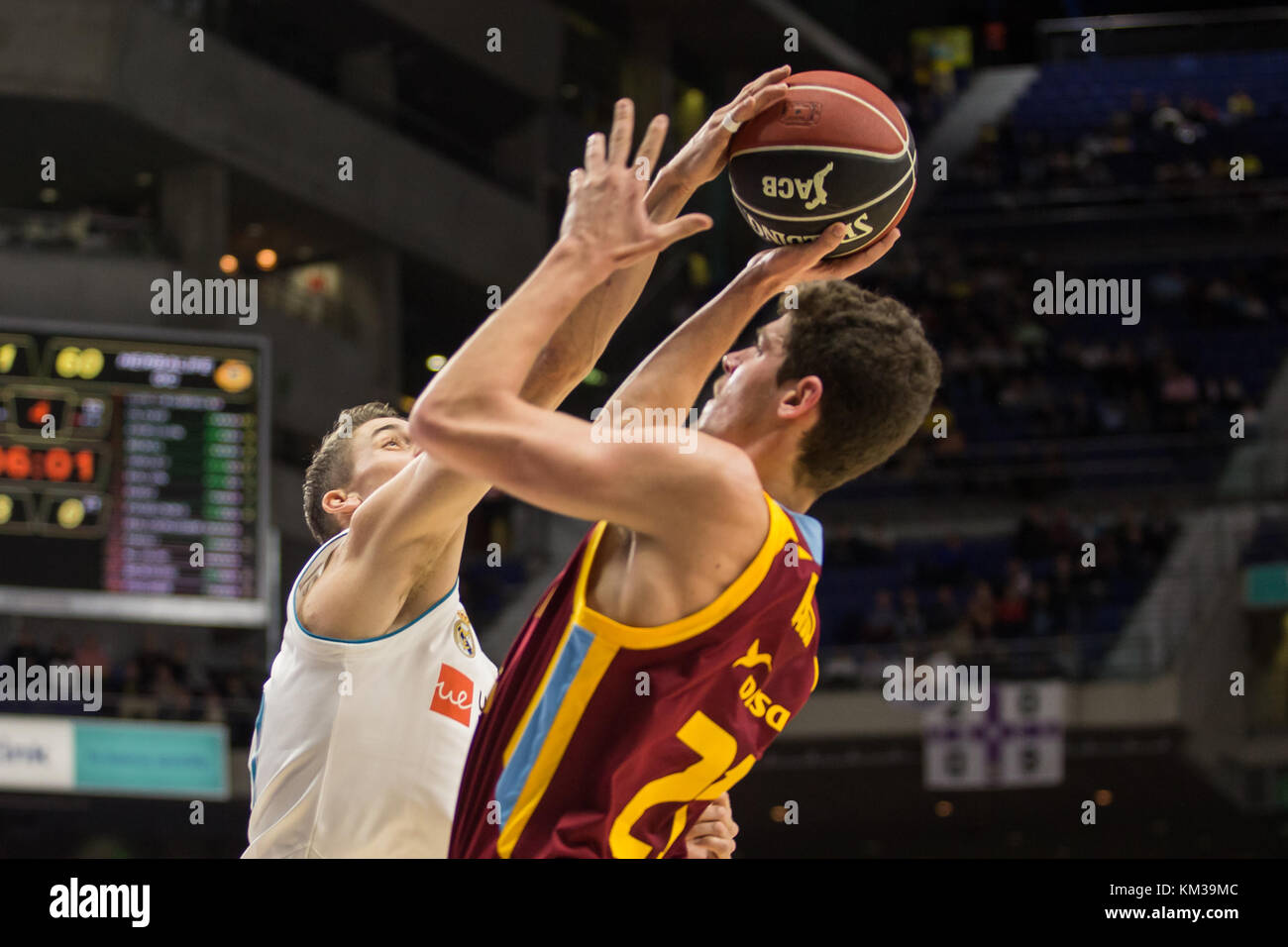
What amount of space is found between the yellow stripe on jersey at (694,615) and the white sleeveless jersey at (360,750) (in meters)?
0.91

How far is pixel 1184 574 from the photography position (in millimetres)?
12875

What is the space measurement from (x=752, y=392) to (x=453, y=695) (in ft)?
3.54

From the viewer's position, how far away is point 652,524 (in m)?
2.25

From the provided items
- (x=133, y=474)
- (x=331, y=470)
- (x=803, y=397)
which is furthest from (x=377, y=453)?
(x=133, y=474)

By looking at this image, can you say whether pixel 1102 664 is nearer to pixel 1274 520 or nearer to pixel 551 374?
pixel 1274 520

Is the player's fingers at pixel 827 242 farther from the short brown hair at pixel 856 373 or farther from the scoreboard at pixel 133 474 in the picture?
the scoreboard at pixel 133 474

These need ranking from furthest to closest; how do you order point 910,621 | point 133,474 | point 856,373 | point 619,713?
point 910,621 → point 133,474 → point 856,373 → point 619,713

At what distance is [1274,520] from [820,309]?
11344 millimetres

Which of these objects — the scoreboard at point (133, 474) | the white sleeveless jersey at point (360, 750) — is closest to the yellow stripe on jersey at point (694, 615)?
the white sleeveless jersey at point (360, 750)

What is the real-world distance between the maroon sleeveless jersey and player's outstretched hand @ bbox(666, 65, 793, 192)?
2.17 feet

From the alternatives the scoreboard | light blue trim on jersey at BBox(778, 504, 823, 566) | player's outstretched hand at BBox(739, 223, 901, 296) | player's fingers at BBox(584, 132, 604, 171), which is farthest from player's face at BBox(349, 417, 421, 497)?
the scoreboard

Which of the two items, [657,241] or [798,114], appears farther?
[798,114]

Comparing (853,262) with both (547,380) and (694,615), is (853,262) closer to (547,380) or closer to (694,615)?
(547,380)

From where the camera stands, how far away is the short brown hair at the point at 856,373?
2488mm
